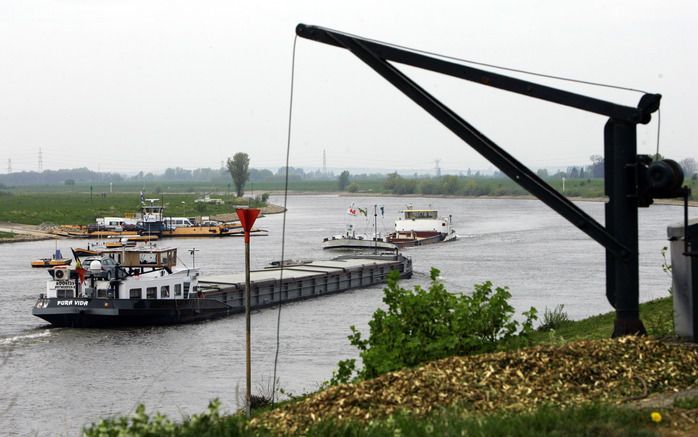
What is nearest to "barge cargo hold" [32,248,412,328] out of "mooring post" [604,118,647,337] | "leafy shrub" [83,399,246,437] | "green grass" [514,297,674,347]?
"green grass" [514,297,674,347]

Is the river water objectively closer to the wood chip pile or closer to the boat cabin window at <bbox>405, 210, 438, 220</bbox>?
the wood chip pile

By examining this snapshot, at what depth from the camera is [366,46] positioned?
15.4 metres

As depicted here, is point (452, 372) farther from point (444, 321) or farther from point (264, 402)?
point (264, 402)

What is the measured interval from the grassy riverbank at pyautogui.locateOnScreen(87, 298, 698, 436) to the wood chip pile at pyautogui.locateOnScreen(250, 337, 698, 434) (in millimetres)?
13

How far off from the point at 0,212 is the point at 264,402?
128815 millimetres

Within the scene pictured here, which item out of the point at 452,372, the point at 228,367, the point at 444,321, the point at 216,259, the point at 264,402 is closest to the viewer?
the point at 452,372

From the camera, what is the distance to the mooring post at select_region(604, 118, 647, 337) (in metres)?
14.9

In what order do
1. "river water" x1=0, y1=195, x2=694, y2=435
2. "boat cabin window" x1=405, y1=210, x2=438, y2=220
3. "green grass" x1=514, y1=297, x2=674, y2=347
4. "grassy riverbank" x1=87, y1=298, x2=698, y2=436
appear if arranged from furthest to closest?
"boat cabin window" x1=405, y1=210, x2=438, y2=220 < "river water" x1=0, y1=195, x2=694, y2=435 < "green grass" x1=514, y1=297, x2=674, y2=347 < "grassy riverbank" x1=87, y1=298, x2=698, y2=436

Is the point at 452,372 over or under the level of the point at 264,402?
over

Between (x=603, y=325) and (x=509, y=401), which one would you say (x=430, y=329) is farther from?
(x=603, y=325)

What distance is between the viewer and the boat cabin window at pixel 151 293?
1720 inches

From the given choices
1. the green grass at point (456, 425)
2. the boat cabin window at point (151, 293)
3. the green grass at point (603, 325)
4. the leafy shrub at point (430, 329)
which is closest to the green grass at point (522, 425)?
the green grass at point (456, 425)

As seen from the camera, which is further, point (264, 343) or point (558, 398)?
point (264, 343)

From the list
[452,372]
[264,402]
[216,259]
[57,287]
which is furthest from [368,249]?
[452,372]
